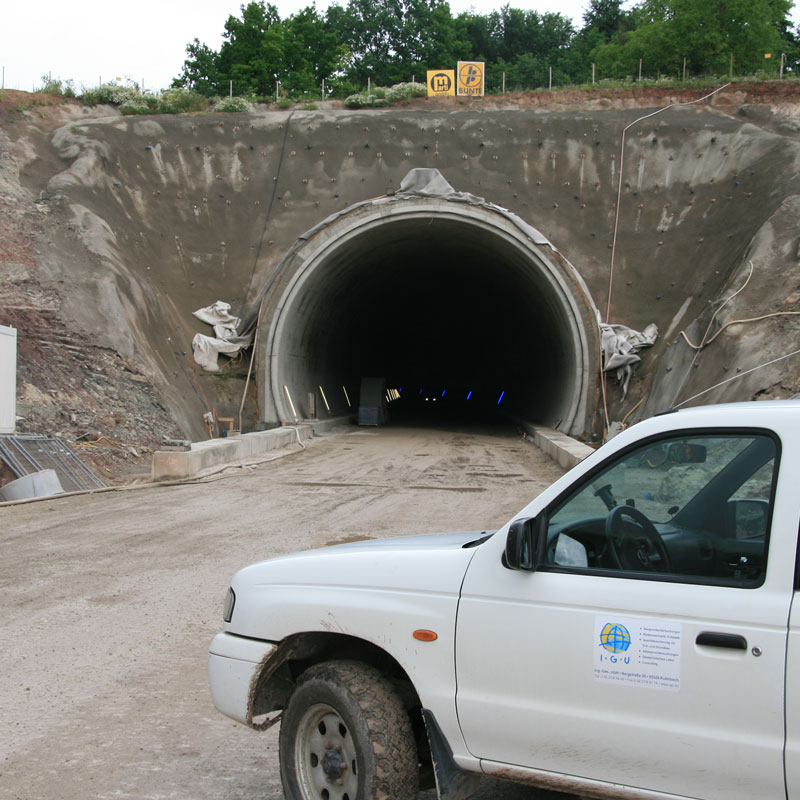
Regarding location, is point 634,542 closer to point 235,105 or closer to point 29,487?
point 29,487

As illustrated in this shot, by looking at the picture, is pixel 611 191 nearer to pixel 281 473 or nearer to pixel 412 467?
pixel 412 467

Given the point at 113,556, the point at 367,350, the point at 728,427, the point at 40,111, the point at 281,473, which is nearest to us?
the point at 728,427

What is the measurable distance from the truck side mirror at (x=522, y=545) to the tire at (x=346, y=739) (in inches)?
32.5

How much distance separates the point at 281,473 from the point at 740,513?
13.8 metres

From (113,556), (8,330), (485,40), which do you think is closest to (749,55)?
(485,40)

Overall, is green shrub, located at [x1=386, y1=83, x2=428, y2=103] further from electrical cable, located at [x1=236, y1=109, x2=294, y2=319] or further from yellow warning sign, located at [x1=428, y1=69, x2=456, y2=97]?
electrical cable, located at [x1=236, y1=109, x2=294, y2=319]

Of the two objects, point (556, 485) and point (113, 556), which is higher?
point (556, 485)

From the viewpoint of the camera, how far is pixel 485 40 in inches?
3150

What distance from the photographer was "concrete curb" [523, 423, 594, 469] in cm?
1631

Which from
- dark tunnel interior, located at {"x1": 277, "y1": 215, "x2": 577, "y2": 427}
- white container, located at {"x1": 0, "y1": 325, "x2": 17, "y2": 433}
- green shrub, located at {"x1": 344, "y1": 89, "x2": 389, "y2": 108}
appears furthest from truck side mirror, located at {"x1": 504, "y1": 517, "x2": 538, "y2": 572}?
green shrub, located at {"x1": 344, "y1": 89, "x2": 389, "y2": 108}

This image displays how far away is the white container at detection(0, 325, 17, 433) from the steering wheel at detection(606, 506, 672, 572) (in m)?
13.8

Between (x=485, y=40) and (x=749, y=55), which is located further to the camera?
(x=485, y=40)

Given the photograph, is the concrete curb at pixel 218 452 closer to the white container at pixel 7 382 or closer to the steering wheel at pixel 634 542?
the white container at pixel 7 382

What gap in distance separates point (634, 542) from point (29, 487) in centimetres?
1204
